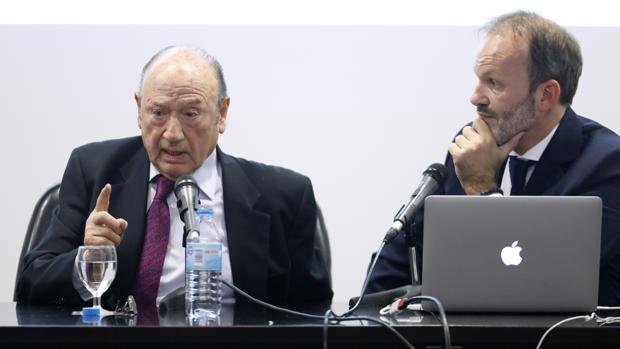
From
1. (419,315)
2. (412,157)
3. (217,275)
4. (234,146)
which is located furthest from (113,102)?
(419,315)

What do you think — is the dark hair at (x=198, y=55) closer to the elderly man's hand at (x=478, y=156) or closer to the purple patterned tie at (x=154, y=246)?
A: the purple patterned tie at (x=154, y=246)

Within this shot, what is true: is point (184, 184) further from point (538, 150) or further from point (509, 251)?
point (538, 150)

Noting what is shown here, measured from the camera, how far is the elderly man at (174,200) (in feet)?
8.94

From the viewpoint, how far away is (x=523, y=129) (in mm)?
3193

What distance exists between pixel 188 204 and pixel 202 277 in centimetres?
17

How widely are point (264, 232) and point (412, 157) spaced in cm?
103

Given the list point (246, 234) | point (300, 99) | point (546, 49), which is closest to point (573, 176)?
point (546, 49)

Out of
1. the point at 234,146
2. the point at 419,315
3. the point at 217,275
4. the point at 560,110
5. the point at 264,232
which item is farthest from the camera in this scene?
the point at 234,146

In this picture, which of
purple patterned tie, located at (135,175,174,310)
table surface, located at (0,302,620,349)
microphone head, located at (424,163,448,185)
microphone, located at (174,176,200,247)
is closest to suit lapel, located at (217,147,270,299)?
purple patterned tie, located at (135,175,174,310)

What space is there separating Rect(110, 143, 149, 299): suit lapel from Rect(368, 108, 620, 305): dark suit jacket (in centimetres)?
72

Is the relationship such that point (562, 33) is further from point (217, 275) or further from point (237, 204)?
point (217, 275)

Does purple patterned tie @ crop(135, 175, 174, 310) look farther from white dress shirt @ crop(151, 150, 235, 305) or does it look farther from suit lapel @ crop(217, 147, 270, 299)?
suit lapel @ crop(217, 147, 270, 299)

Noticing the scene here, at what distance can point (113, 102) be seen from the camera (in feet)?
12.1
